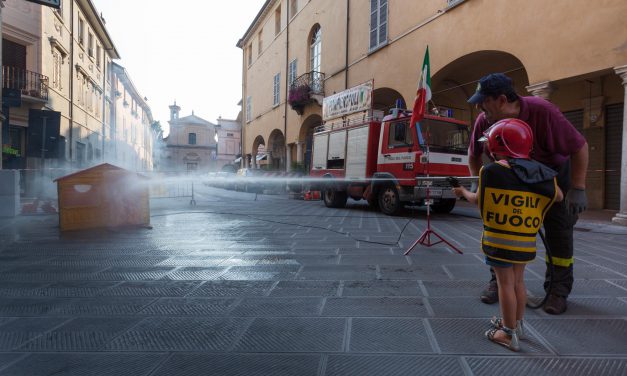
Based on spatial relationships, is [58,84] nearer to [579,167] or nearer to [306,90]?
[306,90]

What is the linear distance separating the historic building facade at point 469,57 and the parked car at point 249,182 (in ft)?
8.46

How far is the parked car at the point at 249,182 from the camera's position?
2183cm

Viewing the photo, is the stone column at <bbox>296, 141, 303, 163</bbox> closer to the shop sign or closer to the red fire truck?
the red fire truck

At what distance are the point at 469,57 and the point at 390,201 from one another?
516 cm

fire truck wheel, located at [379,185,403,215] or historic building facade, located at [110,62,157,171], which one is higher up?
historic building facade, located at [110,62,157,171]

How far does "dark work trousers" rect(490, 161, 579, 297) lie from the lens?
8.87 feet

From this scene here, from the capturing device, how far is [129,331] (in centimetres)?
244

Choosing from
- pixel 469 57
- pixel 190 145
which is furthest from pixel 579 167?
pixel 190 145

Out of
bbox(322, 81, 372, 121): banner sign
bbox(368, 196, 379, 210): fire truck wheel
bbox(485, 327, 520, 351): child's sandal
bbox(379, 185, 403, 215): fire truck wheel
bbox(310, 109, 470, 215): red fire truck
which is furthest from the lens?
bbox(322, 81, 372, 121): banner sign

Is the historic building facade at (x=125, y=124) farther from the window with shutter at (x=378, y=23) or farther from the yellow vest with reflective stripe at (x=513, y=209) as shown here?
the yellow vest with reflective stripe at (x=513, y=209)

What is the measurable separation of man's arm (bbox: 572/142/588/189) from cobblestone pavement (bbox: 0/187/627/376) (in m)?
0.92

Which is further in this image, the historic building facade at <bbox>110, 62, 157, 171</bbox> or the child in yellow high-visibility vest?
the historic building facade at <bbox>110, 62, 157, 171</bbox>

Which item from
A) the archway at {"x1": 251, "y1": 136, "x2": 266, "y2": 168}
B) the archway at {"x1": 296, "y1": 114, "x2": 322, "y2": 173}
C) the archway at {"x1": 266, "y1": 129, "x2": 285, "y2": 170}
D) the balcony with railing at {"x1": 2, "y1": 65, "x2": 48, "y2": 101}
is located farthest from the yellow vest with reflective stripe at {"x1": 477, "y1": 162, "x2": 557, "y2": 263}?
the archway at {"x1": 251, "y1": 136, "x2": 266, "y2": 168}

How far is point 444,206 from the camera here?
34.8 ft
